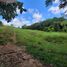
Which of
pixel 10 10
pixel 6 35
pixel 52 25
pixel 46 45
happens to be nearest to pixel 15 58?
pixel 46 45

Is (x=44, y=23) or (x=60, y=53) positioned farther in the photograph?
(x=44, y=23)

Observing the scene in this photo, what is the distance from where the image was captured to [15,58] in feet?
51.2

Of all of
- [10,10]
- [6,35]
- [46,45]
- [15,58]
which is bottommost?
[15,58]


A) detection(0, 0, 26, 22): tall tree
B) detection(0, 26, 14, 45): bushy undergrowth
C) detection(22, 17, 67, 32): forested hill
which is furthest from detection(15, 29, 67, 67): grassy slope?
detection(22, 17, 67, 32): forested hill

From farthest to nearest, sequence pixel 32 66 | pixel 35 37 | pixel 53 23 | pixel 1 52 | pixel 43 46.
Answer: pixel 53 23 → pixel 35 37 → pixel 43 46 → pixel 1 52 → pixel 32 66

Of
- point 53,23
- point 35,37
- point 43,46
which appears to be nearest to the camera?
point 43,46

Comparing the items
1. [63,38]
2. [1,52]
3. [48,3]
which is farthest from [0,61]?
[63,38]

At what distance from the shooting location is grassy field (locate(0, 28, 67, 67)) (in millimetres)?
16156

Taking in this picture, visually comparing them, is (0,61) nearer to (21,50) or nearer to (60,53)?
(21,50)

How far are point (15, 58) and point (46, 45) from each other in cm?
350

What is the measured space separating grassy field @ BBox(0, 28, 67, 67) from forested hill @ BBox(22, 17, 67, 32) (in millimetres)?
3974

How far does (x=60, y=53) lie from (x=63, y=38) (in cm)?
354

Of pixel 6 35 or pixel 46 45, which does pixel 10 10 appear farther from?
pixel 46 45

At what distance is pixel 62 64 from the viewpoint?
15.6 meters
